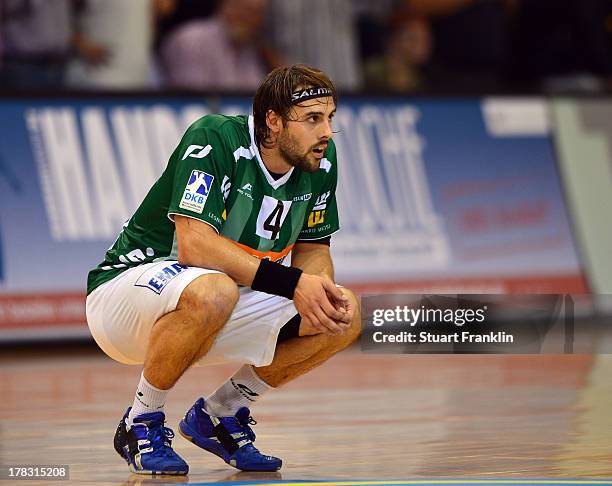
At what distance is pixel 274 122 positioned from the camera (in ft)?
19.2

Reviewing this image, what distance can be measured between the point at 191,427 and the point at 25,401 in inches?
105

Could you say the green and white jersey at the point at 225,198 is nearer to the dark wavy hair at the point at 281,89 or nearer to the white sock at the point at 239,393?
the dark wavy hair at the point at 281,89

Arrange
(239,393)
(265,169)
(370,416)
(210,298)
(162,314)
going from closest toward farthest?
(210,298), (162,314), (265,169), (239,393), (370,416)

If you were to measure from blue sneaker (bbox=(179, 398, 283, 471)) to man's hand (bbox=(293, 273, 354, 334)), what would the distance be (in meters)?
0.70

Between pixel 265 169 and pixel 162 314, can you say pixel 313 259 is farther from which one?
pixel 162 314

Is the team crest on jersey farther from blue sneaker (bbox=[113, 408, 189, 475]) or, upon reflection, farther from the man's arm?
blue sneaker (bbox=[113, 408, 189, 475])

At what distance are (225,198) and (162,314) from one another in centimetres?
58

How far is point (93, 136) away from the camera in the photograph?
11703 millimetres

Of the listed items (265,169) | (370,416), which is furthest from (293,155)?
(370,416)

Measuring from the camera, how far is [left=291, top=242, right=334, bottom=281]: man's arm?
6180 millimetres

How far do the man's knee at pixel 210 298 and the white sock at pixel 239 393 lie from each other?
61 cm

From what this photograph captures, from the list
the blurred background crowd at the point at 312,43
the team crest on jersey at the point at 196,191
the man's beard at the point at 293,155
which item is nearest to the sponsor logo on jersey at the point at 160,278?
the team crest on jersey at the point at 196,191

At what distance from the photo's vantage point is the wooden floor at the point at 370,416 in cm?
591

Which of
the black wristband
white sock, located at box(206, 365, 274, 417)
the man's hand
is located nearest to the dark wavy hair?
the black wristband
